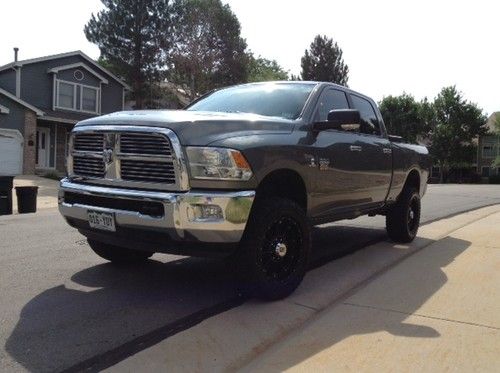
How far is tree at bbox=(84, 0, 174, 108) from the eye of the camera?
3691 cm

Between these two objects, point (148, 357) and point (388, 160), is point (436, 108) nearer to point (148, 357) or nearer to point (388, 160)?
point (388, 160)

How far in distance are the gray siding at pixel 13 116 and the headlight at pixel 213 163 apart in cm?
2110

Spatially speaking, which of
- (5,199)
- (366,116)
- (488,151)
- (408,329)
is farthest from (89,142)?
(488,151)

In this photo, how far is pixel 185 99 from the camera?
4106cm

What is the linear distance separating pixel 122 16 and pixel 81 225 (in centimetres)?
3524

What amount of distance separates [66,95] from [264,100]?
78.9ft

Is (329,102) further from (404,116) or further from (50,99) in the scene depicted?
(404,116)

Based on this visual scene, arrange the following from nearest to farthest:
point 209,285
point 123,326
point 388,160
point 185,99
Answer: point 123,326, point 209,285, point 388,160, point 185,99

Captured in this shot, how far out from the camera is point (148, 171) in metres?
4.11

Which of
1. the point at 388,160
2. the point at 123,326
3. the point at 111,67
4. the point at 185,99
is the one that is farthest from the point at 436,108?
the point at 123,326

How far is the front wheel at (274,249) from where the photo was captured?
4.17 m

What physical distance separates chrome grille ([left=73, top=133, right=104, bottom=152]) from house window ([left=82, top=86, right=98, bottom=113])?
24.7 metres

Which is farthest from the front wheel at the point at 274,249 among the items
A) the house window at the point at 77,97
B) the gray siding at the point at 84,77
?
the gray siding at the point at 84,77

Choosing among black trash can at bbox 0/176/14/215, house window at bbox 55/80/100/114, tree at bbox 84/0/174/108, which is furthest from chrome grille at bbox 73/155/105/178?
tree at bbox 84/0/174/108
